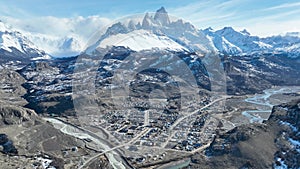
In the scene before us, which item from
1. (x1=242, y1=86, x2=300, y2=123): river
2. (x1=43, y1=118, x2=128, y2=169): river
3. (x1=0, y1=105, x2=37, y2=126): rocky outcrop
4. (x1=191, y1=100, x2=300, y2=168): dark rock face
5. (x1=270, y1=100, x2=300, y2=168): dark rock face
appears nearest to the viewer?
(x1=191, y1=100, x2=300, y2=168): dark rock face

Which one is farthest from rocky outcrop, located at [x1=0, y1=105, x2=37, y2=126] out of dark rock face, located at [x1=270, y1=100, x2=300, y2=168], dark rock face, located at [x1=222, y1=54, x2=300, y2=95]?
dark rock face, located at [x1=222, y1=54, x2=300, y2=95]

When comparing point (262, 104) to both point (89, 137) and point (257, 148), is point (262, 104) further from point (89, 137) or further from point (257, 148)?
point (89, 137)

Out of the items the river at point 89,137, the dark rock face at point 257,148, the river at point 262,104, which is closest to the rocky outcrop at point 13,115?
the river at point 89,137

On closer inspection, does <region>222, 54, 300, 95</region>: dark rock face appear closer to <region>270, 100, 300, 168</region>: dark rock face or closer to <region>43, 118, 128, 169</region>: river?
<region>270, 100, 300, 168</region>: dark rock face

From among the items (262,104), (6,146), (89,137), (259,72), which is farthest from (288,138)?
(259,72)

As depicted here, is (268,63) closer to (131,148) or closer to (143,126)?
(143,126)

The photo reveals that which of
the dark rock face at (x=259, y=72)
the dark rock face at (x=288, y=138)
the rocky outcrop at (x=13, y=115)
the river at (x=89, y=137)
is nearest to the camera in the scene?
the dark rock face at (x=288, y=138)

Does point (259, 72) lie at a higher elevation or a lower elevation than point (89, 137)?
higher

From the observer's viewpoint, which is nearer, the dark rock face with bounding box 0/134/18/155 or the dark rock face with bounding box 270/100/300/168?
the dark rock face with bounding box 270/100/300/168

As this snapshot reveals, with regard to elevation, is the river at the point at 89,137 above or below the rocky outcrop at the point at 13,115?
below

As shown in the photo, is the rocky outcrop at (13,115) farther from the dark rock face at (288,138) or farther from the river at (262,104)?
the river at (262,104)

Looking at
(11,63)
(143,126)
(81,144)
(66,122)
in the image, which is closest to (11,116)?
(66,122)
